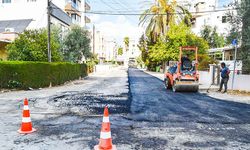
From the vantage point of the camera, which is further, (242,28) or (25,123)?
(242,28)

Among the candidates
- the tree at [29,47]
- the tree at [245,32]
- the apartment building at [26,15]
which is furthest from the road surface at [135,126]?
the apartment building at [26,15]

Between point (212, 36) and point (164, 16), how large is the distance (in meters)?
10.7

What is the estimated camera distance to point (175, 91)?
56.9 feet

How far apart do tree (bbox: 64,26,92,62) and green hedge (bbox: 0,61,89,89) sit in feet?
28.1

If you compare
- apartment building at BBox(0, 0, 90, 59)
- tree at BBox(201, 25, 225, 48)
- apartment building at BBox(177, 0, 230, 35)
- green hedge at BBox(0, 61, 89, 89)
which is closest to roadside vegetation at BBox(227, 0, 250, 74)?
green hedge at BBox(0, 61, 89, 89)

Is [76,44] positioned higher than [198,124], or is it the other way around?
[76,44]

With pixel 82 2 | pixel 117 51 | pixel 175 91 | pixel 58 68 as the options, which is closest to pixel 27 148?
pixel 175 91

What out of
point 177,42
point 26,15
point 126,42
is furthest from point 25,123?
point 126,42

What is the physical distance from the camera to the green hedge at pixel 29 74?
54.2ft

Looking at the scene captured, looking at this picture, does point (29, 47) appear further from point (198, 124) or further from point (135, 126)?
point (198, 124)

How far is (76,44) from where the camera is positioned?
31641 millimetres

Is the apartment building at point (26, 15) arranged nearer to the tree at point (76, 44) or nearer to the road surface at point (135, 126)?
the tree at point (76, 44)

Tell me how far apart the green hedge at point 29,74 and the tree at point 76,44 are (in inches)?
337

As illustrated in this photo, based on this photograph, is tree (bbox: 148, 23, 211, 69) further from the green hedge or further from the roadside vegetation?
the green hedge
